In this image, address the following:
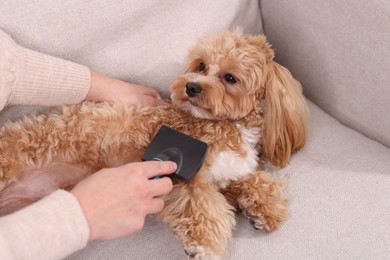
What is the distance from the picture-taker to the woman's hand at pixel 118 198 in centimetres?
96

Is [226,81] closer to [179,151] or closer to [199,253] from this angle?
[179,151]

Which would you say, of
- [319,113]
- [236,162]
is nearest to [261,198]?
[236,162]

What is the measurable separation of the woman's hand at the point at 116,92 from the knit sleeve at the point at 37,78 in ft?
0.10

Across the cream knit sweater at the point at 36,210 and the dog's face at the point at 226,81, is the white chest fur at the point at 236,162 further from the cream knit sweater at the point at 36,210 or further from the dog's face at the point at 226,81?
the cream knit sweater at the point at 36,210

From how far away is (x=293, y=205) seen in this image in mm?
1248

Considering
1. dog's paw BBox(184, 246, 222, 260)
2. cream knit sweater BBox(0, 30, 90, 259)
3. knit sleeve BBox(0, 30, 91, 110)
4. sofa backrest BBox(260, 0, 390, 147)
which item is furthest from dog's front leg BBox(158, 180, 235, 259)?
sofa backrest BBox(260, 0, 390, 147)

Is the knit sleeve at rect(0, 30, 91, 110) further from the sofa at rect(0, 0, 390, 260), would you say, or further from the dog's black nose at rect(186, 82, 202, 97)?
the dog's black nose at rect(186, 82, 202, 97)

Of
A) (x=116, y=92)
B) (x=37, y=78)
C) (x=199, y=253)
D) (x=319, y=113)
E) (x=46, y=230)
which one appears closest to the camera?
(x=46, y=230)

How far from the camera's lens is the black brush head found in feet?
3.84

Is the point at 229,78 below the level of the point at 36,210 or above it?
above

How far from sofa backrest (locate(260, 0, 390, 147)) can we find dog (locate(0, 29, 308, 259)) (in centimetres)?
24

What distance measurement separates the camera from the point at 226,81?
1.33m

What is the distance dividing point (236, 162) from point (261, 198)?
130 millimetres

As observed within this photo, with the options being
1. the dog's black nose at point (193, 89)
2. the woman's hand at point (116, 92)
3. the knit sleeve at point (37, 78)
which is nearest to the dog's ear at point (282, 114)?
the dog's black nose at point (193, 89)
